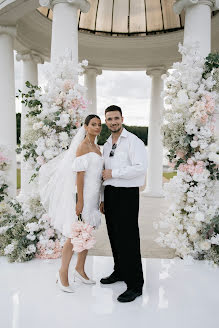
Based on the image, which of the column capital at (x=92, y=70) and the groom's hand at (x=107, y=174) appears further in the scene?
the column capital at (x=92, y=70)

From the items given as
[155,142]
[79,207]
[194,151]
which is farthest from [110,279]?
[155,142]

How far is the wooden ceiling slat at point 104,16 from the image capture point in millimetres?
28161

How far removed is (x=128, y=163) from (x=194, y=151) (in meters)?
4.46

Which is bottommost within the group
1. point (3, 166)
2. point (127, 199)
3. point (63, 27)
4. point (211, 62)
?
point (127, 199)

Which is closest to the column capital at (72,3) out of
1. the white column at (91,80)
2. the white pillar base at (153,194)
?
the white column at (91,80)

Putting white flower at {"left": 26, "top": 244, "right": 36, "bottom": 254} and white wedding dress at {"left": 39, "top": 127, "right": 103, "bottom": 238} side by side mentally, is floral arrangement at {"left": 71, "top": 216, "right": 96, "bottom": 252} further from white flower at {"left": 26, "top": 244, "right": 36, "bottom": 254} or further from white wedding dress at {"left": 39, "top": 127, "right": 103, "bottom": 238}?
white flower at {"left": 26, "top": 244, "right": 36, "bottom": 254}

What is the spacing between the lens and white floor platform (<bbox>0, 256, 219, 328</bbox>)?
764 centimetres

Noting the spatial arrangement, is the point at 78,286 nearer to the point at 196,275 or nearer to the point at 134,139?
the point at 196,275

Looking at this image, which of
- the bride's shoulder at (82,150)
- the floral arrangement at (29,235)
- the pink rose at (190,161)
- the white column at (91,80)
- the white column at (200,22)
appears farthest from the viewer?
the white column at (91,80)

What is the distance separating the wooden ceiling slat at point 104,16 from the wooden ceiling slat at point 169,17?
5.12 meters

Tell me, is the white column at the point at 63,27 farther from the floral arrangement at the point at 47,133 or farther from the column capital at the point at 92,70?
the column capital at the point at 92,70

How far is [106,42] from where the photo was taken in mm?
27375

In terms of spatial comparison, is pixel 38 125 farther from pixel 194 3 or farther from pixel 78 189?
pixel 194 3

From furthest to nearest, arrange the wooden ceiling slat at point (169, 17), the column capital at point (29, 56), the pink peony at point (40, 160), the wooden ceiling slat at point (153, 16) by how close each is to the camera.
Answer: the wooden ceiling slat at point (153, 16) < the wooden ceiling slat at point (169, 17) < the column capital at point (29, 56) < the pink peony at point (40, 160)
